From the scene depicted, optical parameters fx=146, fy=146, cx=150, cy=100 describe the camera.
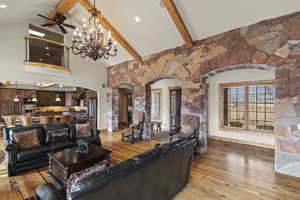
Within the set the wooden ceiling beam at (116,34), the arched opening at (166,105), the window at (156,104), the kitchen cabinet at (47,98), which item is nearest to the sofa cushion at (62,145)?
the arched opening at (166,105)

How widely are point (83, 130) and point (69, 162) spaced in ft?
6.47

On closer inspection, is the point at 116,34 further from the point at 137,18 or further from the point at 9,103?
the point at 9,103

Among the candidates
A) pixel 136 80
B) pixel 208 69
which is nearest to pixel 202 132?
pixel 208 69

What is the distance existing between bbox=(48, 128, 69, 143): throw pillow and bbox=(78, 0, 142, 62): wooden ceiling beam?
361cm

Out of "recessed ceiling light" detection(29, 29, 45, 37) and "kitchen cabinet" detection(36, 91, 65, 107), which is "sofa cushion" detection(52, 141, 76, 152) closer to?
"recessed ceiling light" detection(29, 29, 45, 37)

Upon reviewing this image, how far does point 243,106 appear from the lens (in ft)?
18.4

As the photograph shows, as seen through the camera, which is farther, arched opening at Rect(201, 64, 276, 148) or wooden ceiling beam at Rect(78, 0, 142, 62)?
arched opening at Rect(201, 64, 276, 148)

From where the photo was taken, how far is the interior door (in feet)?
23.1

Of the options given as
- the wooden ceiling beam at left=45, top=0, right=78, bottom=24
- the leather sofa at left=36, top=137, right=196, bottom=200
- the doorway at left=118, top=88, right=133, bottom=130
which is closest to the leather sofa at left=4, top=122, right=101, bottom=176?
the leather sofa at left=36, top=137, right=196, bottom=200

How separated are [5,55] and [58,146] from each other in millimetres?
→ 3907

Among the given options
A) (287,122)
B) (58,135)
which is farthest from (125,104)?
(287,122)

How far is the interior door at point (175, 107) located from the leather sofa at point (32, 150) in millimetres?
3972

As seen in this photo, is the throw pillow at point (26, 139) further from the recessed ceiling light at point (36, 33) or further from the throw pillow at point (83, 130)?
the recessed ceiling light at point (36, 33)

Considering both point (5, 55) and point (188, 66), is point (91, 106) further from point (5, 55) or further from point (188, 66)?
point (188, 66)
